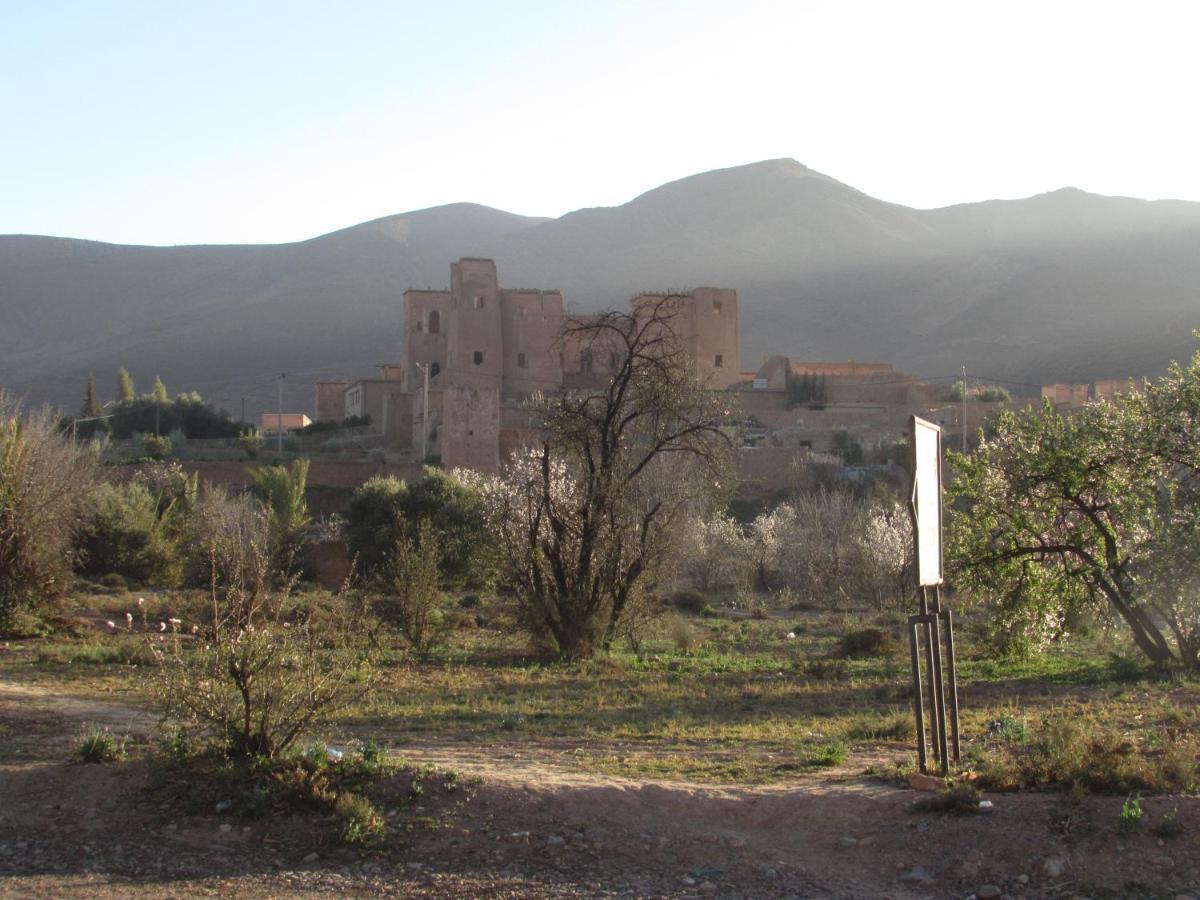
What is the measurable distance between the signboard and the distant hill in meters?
76.2

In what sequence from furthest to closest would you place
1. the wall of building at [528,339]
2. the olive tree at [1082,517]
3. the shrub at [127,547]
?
1. the wall of building at [528,339]
2. the shrub at [127,547]
3. the olive tree at [1082,517]

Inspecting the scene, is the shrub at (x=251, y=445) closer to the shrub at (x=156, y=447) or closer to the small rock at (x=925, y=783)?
the shrub at (x=156, y=447)

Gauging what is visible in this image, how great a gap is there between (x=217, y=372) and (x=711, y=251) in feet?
253

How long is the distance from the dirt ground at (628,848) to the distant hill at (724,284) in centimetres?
7748

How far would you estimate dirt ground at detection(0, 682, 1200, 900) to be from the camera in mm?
6129

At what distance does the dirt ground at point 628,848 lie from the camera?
20.1 feet

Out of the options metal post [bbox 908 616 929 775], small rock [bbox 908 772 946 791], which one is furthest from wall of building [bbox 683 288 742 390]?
small rock [bbox 908 772 946 791]

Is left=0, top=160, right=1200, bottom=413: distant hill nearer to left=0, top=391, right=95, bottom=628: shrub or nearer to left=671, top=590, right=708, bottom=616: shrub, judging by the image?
left=671, top=590, right=708, bottom=616: shrub

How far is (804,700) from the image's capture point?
13258 millimetres

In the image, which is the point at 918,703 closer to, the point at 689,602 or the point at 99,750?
the point at 99,750

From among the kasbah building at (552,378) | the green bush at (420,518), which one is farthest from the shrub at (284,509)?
the kasbah building at (552,378)

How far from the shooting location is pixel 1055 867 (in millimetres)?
6121

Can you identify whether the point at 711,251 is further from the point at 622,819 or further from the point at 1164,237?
the point at 622,819

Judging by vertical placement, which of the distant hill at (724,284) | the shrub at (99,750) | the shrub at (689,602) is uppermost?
the distant hill at (724,284)
